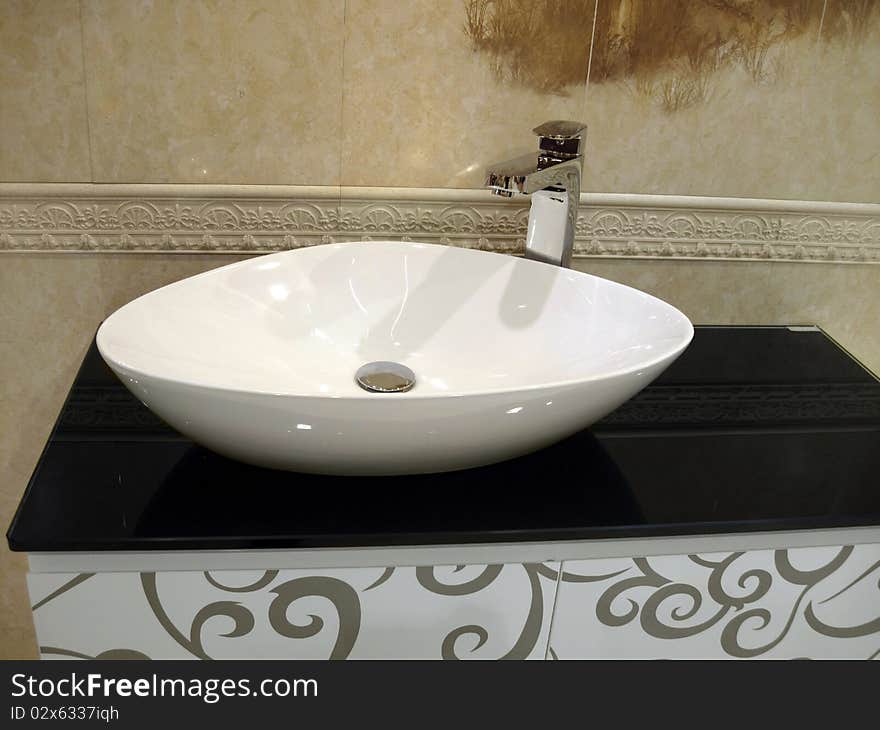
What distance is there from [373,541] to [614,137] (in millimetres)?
725

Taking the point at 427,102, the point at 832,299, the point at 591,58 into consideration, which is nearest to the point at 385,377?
the point at 427,102

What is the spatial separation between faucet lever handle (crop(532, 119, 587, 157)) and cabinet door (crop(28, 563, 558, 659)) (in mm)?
525

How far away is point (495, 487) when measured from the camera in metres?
0.97

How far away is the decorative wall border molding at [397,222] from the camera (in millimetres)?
1235

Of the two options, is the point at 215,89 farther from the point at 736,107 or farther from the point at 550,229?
the point at 736,107

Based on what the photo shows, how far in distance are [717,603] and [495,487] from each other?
28 centimetres

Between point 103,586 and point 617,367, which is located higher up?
point 617,367

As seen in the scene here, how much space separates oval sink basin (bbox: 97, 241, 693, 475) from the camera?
0.83 metres

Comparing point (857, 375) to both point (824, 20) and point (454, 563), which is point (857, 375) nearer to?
point (824, 20)

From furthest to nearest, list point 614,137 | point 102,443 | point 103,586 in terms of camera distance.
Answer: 1. point 614,137
2. point 102,443
3. point 103,586

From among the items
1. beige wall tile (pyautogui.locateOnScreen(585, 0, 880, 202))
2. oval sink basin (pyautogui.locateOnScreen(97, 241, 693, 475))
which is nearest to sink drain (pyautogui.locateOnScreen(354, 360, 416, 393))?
oval sink basin (pyautogui.locateOnScreen(97, 241, 693, 475))

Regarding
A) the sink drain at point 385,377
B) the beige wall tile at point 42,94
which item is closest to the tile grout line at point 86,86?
the beige wall tile at point 42,94
